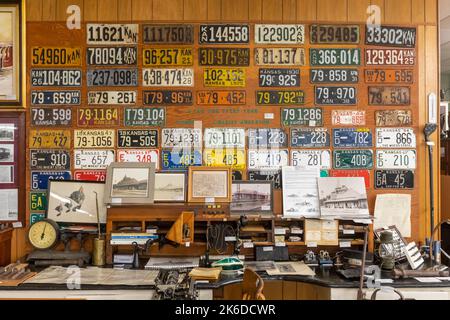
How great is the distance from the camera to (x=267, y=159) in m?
3.62

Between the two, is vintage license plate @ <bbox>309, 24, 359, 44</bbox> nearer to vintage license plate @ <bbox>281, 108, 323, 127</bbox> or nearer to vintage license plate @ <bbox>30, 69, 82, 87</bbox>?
vintage license plate @ <bbox>281, 108, 323, 127</bbox>

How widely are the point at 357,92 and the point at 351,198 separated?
2.95 feet

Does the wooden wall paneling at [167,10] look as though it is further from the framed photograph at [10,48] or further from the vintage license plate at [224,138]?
the framed photograph at [10,48]

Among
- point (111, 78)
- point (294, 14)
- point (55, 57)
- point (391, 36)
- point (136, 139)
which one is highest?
point (294, 14)

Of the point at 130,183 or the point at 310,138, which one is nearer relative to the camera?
the point at 130,183

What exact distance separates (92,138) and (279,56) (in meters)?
1.72

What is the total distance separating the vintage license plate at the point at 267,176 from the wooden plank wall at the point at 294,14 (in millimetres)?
1191

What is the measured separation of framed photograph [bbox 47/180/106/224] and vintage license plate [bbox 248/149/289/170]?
1265 millimetres

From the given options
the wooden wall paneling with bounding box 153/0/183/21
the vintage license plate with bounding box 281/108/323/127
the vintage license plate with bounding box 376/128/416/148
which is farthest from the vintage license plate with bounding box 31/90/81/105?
the vintage license plate with bounding box 376/128/416/148

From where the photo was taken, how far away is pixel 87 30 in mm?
3602

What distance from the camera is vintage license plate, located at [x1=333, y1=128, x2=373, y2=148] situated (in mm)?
3627

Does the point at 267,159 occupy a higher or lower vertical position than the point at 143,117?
lower

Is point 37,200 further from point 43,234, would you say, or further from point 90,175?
point 90,175

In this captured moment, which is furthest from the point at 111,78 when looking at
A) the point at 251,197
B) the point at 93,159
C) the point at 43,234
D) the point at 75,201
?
the point at 251,197
